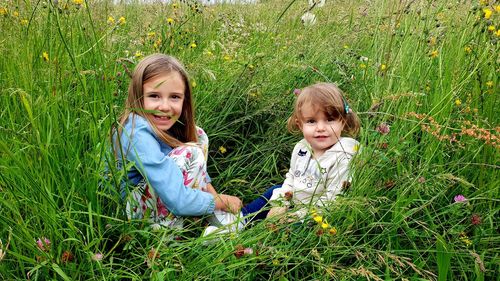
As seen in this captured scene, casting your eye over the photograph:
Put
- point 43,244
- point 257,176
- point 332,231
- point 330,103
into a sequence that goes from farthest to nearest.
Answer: point 257,176
point 330,103
point 332,231
point 43,244

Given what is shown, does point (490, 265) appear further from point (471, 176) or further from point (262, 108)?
point (262, 108)

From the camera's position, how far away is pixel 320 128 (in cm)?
232

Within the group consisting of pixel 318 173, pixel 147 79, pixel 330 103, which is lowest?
pixel 318 173

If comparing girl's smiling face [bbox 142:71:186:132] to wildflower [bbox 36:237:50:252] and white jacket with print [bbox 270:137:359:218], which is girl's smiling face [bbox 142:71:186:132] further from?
wildflower [bbox 36:237:50:252]

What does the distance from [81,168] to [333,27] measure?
292 cm

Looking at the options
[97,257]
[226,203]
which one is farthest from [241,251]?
[226,203]

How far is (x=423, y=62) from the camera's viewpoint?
269 centimetres

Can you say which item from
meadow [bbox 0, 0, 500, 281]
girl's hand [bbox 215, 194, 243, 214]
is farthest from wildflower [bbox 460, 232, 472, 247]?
girl's hand [bbox 215, 194, 243, 214]

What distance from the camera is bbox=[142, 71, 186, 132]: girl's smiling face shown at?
2207 millimetres

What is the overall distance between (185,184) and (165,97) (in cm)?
37

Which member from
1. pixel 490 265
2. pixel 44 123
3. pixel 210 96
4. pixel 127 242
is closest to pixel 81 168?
pixel 44 123

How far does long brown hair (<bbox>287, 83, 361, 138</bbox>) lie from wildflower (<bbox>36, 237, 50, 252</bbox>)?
1243mm

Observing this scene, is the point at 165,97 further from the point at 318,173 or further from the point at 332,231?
the point at 332,231

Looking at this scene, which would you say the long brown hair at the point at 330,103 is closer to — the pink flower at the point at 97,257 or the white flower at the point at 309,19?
the pink flower at the point at 97,257
